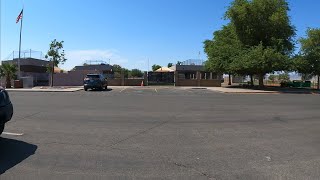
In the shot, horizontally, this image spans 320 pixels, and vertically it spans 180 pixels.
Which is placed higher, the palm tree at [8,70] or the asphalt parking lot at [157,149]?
the palm tree at [8,70]

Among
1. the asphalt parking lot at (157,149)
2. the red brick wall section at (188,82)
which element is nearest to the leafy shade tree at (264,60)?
the red brick wall section at (188,82)

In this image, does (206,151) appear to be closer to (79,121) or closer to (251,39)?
(79,121)

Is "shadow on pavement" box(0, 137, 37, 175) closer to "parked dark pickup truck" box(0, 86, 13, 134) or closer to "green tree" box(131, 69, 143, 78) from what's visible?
"parked dark pickup truck" box(0, 86, 13, 134)

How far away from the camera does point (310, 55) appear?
49.5 meters

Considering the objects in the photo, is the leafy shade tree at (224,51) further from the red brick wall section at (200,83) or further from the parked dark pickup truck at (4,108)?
the parked dark pickup truck at (4,108)

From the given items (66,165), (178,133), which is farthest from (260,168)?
(178,133)

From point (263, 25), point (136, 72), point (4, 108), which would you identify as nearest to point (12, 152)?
point (4, 108)

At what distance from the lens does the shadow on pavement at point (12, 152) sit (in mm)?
7222

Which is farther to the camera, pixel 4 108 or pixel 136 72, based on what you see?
pixel 136 72

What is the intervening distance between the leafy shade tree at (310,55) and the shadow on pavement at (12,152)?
4019 cm

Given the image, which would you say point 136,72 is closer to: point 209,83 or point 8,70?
point 209,83

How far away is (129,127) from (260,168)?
5438 mm

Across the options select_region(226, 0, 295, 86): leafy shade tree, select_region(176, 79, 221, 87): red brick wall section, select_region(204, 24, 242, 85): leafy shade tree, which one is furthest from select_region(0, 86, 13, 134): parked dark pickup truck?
select_region(176, 79, 221, 87): red brick wall section

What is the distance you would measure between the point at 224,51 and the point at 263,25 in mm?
5464
